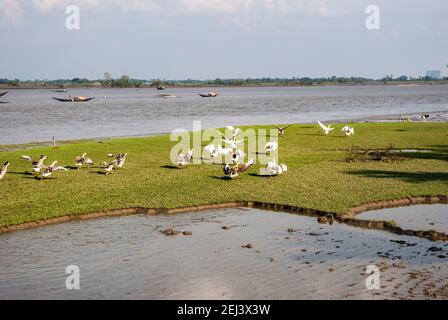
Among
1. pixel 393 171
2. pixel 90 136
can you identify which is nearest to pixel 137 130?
pixel 90 136

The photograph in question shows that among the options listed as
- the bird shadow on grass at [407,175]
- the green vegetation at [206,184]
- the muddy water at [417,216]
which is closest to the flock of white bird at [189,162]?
the green vegetation at [206,184]

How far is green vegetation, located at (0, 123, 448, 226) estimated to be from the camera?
1664cm

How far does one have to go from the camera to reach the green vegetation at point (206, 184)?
1664cm

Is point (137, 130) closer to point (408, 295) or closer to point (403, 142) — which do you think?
point (403, 142)

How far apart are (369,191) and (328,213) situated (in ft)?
9.33

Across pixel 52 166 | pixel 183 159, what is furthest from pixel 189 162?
pixel 52 166

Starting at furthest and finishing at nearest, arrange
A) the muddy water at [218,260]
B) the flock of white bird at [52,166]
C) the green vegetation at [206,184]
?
the flock of white bird at [52,166] → the green vegetation at [206,184] → the muddy water at [218,260]

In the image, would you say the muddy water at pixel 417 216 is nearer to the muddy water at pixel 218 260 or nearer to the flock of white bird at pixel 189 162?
the muddy water at pixel 218 260

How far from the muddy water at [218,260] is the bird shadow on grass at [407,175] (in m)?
5.89

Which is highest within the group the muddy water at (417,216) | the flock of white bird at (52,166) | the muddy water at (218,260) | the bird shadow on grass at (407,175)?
the flock of white bird at (52,166)

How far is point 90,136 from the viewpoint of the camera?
39938 millimetres

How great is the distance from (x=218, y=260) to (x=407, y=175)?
10.5m

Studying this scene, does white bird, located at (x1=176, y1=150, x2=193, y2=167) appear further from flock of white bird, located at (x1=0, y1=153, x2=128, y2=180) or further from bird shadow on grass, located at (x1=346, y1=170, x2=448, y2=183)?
bird shadow on grass, located at (x1=346, y1=170, x2=448, y2=183)

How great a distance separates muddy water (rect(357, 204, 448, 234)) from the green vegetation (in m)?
0.74
